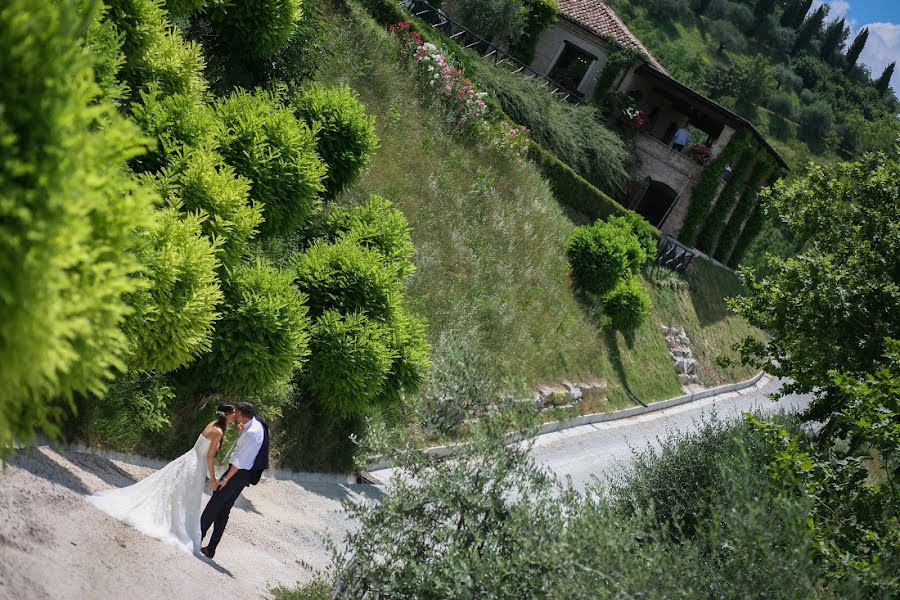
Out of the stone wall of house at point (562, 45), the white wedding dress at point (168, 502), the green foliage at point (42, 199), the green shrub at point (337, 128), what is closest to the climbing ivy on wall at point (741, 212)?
the stone wall of house at point (562, 45)

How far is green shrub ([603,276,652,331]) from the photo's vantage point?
24812 millimetres

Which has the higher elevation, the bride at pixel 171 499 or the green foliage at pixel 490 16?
the green foliage at pixel 490 16

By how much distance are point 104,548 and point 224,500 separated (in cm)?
147

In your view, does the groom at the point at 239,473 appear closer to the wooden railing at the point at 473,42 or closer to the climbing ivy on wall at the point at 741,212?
the wooden railing at the point at 473,42

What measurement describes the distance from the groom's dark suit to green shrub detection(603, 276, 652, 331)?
55.2ft

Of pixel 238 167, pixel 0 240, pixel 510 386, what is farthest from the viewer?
pixel 238 167

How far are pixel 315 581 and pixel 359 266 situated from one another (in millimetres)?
5311

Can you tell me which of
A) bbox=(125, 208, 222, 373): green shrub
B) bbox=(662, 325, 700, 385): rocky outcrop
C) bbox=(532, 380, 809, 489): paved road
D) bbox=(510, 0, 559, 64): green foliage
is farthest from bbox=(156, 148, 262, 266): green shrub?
bbox=(510, 0, 559, 64): green foliage

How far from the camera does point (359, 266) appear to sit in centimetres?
1287

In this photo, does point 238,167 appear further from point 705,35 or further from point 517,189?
point 705,35

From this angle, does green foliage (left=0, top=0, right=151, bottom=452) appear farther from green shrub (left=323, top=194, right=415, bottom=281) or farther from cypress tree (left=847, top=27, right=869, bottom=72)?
cypress tree (left=847, top=27, right=869, bottom=72)

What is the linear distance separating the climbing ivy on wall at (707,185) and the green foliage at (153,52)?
25.4 metres

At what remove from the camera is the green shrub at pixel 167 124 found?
10992 mm

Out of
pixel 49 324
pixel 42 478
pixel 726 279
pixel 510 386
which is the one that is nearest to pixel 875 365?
pixel 510 386
